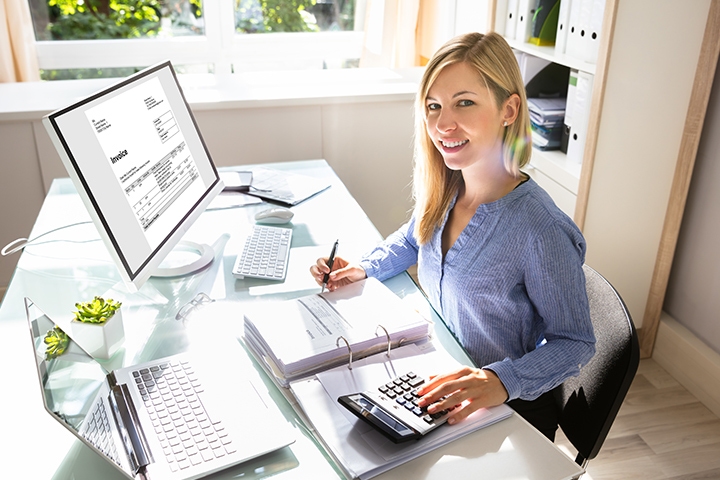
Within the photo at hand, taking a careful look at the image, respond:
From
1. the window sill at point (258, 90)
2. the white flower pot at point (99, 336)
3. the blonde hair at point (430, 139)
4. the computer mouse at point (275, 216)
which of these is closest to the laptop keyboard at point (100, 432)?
the white flower pot at point (99, 336)

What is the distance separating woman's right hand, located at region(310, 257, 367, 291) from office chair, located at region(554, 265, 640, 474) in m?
0.48

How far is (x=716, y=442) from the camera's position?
193 centimetres

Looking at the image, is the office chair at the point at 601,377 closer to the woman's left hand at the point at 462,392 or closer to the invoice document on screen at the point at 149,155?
the woman's left hand at the point at 462,392

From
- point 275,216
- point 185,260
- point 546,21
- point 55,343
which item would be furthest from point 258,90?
point 55,343

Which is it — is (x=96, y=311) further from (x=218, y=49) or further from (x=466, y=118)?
(x=218, y=49)

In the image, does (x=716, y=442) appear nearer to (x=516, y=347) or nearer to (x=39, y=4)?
(x=516, y=347)

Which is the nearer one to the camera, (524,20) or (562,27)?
(562,27)

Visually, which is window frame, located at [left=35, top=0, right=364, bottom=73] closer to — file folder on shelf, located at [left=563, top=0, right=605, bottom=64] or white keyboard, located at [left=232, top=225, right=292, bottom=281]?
file folder on shelf, located at [left=563, top=0, right=605, bottom=64]

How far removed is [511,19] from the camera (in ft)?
8.10

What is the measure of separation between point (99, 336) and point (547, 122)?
1771mm

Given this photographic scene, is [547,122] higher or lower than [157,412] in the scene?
higher

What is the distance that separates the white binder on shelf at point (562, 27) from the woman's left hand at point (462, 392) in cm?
153

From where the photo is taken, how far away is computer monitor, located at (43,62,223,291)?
1.16m

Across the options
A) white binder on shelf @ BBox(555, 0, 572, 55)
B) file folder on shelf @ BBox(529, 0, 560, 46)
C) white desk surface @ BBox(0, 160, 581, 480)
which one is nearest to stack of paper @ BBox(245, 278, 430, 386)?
white desk surface @ BBox(0, 160, 581, 480)
